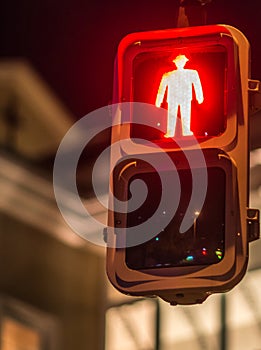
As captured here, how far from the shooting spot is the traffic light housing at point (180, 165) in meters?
5.66

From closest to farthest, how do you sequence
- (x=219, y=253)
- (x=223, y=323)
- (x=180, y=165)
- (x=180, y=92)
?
(x=219, y=253) < (x=180, y=165) < (x=180, y=92) < (x=223, y=323)

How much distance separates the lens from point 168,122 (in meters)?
5.95

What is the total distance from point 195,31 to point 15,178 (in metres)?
8.77

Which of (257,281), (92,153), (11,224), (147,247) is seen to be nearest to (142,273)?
(147,247)

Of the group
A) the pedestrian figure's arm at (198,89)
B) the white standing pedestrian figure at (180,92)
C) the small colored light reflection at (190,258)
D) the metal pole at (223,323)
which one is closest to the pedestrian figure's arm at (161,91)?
the white standing pedestrian figure at (180,92)

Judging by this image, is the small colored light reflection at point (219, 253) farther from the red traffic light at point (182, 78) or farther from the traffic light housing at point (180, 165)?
the red traffic light at point (182, 78)

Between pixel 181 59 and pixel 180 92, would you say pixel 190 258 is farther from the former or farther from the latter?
pixel 181 59

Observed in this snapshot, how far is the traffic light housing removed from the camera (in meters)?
5.66

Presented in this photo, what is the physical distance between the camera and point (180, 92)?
19.5 ft

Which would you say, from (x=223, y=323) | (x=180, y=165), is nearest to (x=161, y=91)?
(x=180, y=165)

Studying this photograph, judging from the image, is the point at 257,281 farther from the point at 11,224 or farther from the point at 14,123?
the point at 14,123

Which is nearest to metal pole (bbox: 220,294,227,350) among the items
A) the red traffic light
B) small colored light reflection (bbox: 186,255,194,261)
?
the red traffic light

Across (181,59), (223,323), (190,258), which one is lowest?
(190,258)

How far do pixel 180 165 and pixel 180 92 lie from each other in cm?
32
